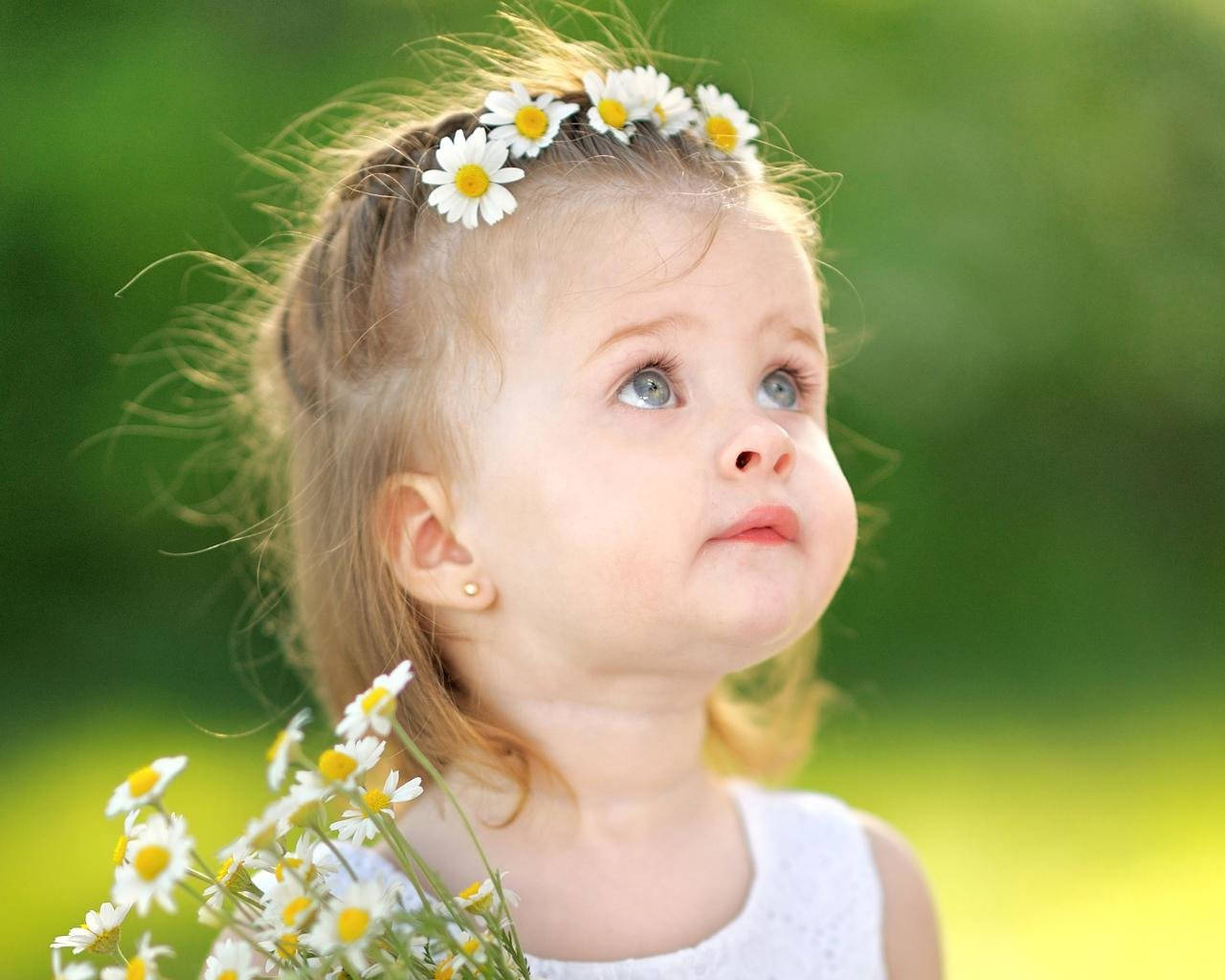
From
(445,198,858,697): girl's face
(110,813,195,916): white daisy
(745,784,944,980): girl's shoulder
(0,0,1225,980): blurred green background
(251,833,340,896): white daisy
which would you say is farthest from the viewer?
(0,0,1225,980): blurred green background

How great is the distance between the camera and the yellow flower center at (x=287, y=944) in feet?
2.88

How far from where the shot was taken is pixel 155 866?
2.65 ft

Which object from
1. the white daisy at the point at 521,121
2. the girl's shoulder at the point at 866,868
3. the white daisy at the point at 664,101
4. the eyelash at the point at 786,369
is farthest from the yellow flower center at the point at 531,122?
the girl's shoulder at the point at 866,868

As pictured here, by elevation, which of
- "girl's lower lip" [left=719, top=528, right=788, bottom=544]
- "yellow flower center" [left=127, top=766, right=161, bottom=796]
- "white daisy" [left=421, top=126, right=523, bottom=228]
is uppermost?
"white daisy" [left=421, top=126, right=523, bottom=228]

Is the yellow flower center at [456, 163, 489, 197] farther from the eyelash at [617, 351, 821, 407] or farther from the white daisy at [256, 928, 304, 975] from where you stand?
the white daisy at [256, 928, 304, 975]

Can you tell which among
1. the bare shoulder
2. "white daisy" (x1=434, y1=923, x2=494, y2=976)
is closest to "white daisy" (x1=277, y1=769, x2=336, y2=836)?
"white daisy" (x1=434, y1=923, x2=494, y2=976)

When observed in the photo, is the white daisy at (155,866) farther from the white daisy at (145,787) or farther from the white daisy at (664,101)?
the white daisy at (664,101)

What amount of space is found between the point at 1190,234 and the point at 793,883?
Answer: 7.36 ft

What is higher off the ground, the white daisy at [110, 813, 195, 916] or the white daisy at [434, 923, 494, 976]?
the white daisy at [110, 813, 195, 916]

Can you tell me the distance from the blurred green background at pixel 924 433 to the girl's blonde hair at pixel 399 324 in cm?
103

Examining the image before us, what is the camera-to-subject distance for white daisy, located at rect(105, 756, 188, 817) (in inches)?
32.8

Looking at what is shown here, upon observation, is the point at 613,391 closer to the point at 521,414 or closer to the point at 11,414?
the point at 521,414

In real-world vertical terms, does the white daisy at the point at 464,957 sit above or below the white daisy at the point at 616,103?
below

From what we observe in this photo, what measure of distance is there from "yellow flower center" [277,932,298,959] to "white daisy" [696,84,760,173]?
0.83 meters
